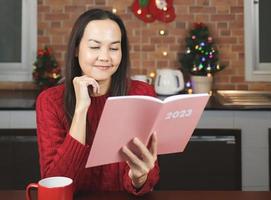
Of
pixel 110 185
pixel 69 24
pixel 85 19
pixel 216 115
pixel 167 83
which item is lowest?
pixel 110 185

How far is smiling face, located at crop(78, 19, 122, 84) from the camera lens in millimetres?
1475

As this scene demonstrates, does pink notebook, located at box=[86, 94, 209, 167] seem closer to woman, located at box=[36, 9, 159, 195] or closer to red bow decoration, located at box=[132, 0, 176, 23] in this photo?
woman, located at box=[36, 9, 159, 195]

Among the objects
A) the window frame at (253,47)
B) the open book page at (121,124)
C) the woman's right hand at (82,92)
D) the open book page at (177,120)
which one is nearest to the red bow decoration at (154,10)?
the window frame at (253,47)

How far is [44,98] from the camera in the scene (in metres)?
1.59

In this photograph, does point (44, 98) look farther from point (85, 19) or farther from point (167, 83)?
point (167, 83)

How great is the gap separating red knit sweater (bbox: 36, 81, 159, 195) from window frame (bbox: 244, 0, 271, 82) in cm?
176

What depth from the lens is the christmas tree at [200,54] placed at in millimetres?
3092

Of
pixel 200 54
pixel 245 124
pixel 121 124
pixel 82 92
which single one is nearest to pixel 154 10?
pixel 200 54

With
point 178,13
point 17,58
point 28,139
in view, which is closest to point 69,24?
point 17,58

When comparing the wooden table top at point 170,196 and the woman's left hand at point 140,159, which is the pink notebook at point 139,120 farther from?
the wooden table top at point 170,196

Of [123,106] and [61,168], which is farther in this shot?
[61,168]

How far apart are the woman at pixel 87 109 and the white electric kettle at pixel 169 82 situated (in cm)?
133

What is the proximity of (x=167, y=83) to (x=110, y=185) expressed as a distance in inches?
60.5

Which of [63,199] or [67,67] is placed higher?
[67,67]
